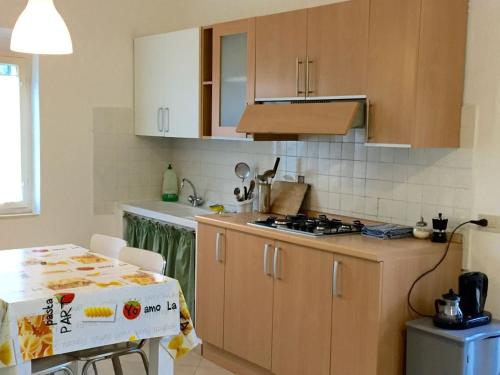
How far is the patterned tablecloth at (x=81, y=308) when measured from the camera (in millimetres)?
2369

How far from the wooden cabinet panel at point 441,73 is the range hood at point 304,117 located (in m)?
0.35

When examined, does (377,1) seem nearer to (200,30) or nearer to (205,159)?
(200,30)

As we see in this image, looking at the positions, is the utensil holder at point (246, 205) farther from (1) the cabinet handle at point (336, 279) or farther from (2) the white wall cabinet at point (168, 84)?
(1) the cabinet handle at point (336, 279)

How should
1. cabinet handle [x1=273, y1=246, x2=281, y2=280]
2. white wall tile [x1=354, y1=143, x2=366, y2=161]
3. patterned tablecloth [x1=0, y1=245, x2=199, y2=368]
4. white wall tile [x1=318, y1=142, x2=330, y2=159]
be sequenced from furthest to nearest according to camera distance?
white wall tile [x1=318, y1=142, x2=330, y2=159] < white wall tile [x1=354, y1=143, x2=366, y2=161] < cabinet handle [x1=273, y1=246, x2=281, y2=280] < patterned tablecloth [x1=0, y1=245, x2=199, y2=368]

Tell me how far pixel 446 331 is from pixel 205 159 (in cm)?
278

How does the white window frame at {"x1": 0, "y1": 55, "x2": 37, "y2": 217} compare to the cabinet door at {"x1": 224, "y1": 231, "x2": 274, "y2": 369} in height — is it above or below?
above

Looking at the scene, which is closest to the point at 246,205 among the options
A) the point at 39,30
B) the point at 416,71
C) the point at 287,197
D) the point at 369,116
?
the point at 287,197

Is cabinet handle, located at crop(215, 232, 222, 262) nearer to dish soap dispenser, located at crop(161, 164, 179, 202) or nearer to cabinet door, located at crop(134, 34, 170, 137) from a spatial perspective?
cabinet door, located at crop(134, 34, 170, 137)

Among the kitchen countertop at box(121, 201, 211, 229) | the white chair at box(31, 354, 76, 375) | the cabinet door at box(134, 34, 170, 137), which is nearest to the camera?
the white chair at box(31, 354, 76, 375)

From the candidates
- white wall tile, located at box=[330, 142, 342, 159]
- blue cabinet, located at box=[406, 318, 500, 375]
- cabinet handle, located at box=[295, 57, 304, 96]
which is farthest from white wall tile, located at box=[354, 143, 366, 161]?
blue cabinet, located at box=[406, 318, 500, 375]

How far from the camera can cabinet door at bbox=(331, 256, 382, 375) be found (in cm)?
297

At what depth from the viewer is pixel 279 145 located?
14.4 feet

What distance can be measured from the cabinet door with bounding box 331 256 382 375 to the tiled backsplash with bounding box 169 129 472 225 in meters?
0.69

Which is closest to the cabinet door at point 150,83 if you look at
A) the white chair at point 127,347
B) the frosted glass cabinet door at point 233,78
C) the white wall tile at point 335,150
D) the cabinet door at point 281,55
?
the frosted glass cabinet door at point 233,78
